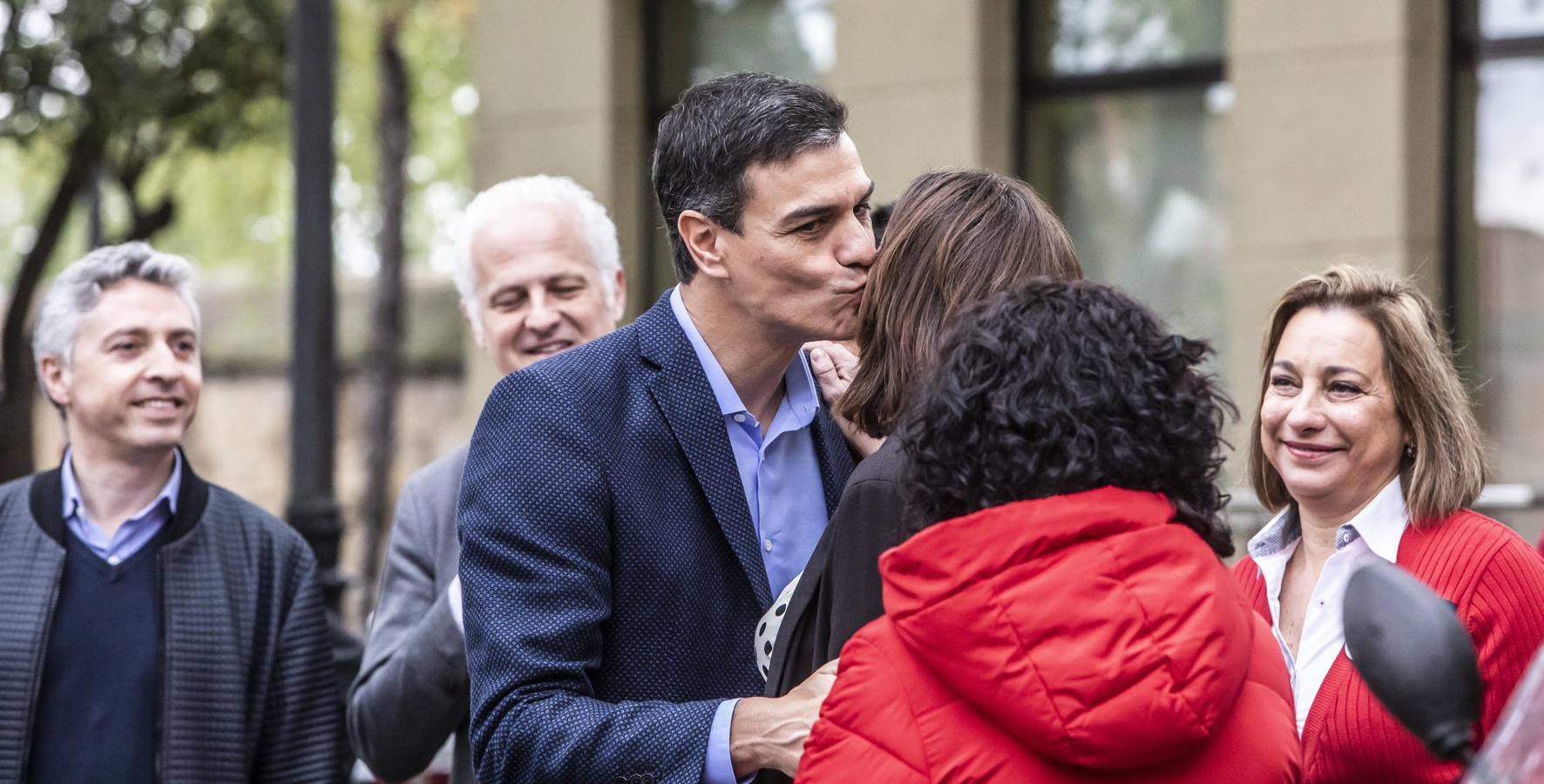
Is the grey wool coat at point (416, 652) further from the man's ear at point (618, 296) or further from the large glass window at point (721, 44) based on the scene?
the large glass window at point (721, 44)

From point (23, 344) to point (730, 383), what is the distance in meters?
10.6

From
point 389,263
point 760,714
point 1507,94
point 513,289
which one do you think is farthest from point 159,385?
point 389,263

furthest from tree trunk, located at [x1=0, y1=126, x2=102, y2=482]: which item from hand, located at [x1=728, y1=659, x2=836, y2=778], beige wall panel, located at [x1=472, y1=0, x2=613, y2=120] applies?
hand, located at [x1=728, y1=659, x2=836, y2=778]

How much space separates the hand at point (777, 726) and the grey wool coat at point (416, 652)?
101 centimetres

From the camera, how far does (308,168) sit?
6.44m

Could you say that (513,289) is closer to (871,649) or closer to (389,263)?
(871,649)

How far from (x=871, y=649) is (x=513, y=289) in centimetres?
221

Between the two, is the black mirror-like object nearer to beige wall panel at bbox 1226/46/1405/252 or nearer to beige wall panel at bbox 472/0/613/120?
beige wall panel at bbox 1226/46/1405/252

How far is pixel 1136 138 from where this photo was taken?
348 inches

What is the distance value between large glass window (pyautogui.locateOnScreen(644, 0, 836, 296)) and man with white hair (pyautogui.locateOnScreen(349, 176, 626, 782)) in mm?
5471

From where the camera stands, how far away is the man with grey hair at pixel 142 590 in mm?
3664

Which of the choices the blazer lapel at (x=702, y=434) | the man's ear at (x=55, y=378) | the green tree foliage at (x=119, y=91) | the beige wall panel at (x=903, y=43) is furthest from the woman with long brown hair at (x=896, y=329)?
the green tree foliage at (x=119, y=91)

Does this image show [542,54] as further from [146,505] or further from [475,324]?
[146,505]

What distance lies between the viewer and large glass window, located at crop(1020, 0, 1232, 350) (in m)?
8.62
